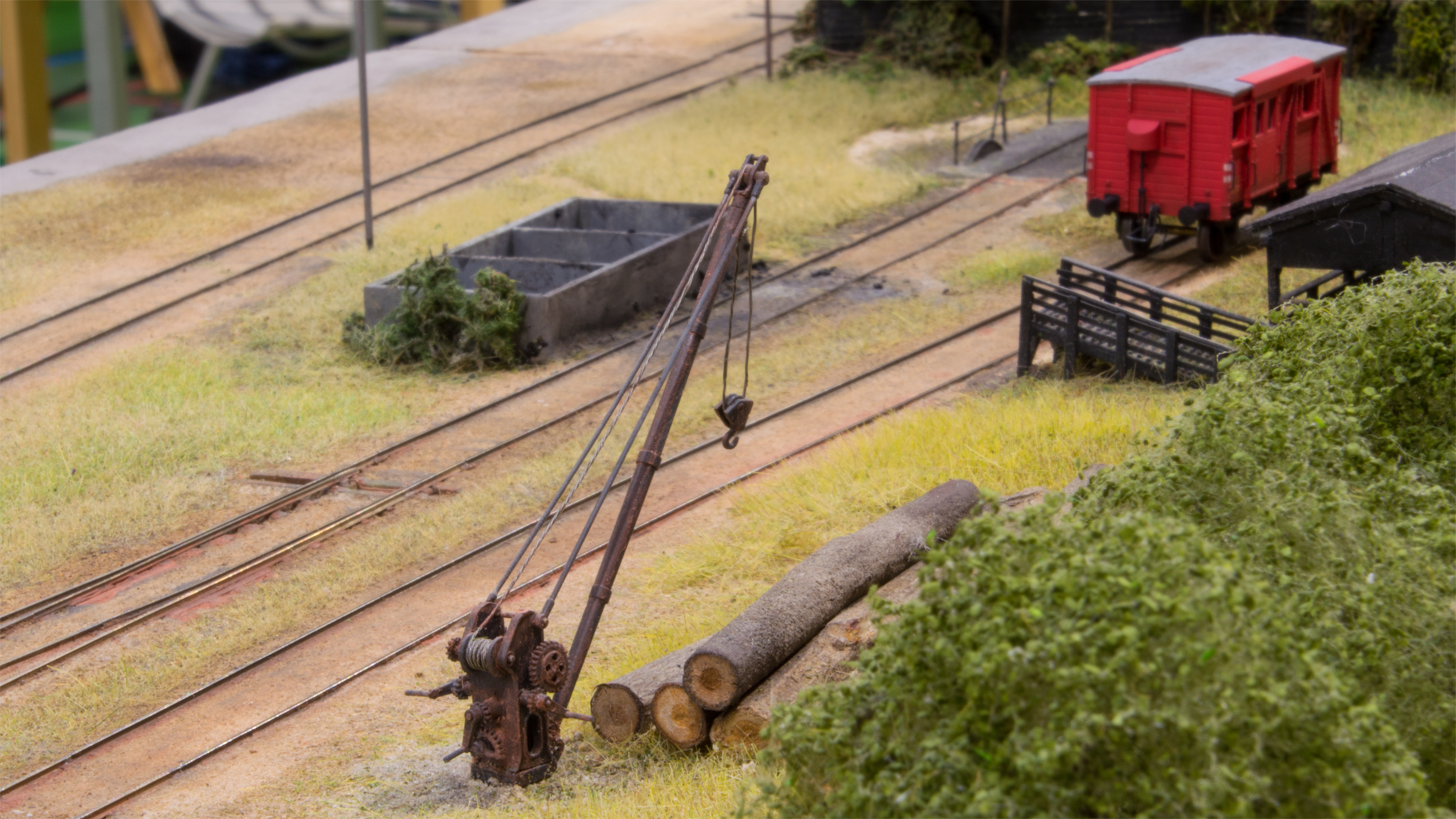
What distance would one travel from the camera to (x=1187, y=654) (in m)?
5.92

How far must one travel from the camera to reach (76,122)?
4097 centimetres

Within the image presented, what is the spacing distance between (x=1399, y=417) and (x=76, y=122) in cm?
3931

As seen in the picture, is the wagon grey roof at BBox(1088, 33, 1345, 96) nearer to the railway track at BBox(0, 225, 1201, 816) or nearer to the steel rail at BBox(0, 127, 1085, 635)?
the railway track at BBox(0, 225, 1201, 816)

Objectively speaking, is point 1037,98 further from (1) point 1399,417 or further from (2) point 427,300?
(1) point 1399,417

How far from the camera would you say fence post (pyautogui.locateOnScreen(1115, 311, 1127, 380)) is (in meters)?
16.9

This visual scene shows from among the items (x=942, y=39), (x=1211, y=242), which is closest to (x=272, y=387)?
(x=1211, y=242)

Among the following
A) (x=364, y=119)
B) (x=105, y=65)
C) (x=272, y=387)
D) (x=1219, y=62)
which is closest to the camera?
(x=272, y=387)

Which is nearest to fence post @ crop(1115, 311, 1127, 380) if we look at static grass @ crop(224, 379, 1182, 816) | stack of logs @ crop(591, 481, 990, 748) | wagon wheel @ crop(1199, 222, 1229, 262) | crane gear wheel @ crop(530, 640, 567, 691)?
static grass @ crop(224, 379, 1182, 816)

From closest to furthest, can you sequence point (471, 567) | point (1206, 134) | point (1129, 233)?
Answer: 1. point (471, 567)
2. point (1206, 134)
3. point (1129, 233)

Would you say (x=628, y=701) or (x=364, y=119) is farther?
(x=364, y=119)

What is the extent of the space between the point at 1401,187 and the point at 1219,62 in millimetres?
7421

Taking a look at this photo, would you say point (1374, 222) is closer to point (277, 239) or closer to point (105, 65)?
point (277, 239)

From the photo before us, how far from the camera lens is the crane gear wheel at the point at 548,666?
10.3m

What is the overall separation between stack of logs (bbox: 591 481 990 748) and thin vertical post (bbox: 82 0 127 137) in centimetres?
3162
